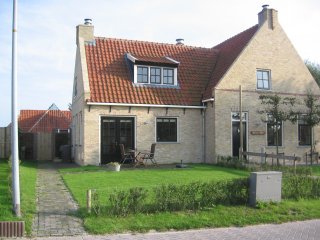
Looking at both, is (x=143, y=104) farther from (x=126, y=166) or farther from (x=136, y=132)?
(x=126, y=166)

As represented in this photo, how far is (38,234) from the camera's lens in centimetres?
783

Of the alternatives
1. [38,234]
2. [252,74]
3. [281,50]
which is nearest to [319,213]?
[38,234]

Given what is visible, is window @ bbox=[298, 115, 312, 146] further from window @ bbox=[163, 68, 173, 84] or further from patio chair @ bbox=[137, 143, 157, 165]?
patio chair @ bbox=[137, 143, 157, 165]

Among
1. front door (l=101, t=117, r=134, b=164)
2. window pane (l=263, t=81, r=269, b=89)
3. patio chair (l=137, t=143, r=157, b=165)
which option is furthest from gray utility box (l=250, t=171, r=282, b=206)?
window pane (l=263, t=81, r=269, b=89)

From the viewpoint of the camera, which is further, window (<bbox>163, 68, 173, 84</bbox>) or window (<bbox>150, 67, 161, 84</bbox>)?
window (<bbox>163, 68, 173, 84</bbox>)

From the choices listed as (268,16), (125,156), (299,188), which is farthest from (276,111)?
(299,188)

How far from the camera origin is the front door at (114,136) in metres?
21.1

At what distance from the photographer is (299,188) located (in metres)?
11.8

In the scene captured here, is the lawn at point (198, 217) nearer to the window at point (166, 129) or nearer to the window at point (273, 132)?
the window at point (166, 129)

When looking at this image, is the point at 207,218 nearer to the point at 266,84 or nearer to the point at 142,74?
the point at 142,74

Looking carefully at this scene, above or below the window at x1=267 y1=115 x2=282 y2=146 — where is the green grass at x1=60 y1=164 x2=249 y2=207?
below

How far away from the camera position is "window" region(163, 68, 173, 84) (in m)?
23.5

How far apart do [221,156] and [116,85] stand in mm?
7255

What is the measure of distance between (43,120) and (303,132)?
3267 centimetres
